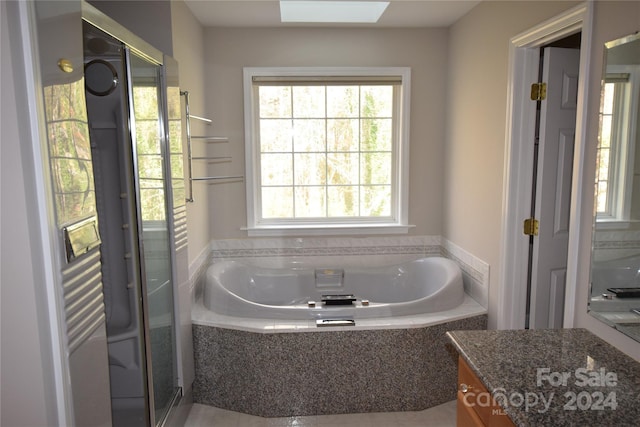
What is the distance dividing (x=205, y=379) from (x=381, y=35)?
2.79m

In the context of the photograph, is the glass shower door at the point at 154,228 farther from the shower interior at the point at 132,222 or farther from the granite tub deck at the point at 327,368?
the granite tub deck at the point at 327,368

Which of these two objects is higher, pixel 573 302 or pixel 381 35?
pixel 381 35

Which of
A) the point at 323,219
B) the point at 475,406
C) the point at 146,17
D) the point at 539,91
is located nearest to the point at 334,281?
the point at 323,219

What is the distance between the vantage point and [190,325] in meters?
2.66

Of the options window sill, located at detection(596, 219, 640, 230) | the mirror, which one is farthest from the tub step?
window sill, located at detection(596, 219, 640, 230)

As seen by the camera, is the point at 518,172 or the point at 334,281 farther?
the point at 334,281

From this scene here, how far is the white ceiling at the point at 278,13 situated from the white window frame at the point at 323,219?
1.11 ft

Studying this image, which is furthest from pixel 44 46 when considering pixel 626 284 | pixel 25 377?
pixel 626 284

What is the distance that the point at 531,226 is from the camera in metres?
2.56

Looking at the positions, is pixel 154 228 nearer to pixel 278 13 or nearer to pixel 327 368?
pixel 327 368

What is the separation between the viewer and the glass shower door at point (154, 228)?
2027 mm

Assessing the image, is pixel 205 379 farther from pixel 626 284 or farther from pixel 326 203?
pixel 626 284

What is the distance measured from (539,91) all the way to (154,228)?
2.15 metres

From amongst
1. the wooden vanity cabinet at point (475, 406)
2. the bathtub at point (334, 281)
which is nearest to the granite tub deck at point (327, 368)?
the bathtub at point (334, 281)
